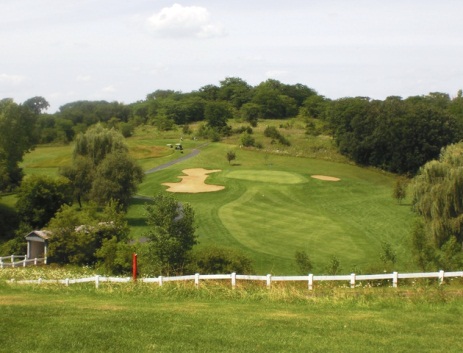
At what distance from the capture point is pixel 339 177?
7488 centimetres

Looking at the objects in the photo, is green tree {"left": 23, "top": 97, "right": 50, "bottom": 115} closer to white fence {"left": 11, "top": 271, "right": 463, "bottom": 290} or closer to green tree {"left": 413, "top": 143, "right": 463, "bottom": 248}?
green tree {"left": 413, "top": 143, "right": 463, "bottom": 248}

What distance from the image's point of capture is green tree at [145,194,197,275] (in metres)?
29.7

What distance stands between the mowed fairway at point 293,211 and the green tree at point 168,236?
6758 mm

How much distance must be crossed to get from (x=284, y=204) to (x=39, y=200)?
2311cm

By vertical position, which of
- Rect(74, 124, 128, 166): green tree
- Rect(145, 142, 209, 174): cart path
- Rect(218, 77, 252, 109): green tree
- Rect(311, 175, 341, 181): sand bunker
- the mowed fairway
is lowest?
the mowed fairway

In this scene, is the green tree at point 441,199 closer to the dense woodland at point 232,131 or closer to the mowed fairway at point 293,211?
the dense woodland at point 232,131

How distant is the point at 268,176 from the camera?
240ft

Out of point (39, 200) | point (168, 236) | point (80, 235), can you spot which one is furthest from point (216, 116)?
point (168, 236)

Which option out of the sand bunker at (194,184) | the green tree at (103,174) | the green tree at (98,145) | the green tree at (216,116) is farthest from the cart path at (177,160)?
the green tree at (103,174)

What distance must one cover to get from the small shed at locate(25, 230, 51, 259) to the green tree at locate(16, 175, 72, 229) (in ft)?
22.6

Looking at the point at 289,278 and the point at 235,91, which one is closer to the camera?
the point at 289,278

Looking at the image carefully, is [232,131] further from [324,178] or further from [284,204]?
[284,204]

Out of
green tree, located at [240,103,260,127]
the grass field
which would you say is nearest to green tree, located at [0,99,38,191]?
the grass field

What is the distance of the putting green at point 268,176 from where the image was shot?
7031cm
